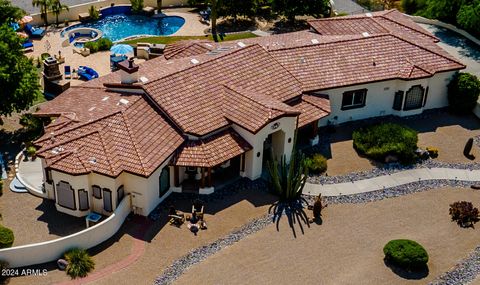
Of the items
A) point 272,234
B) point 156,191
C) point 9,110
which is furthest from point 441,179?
point 9,110

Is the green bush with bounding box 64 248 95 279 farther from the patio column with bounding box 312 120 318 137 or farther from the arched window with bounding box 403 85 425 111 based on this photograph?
Result: the arched window with bounding box 403 85 425 111

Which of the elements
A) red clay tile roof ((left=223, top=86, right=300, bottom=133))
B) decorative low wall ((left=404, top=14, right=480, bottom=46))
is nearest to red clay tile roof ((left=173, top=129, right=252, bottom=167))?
red clay tile roof ((left=223, top=86, right=300, bottom=133))

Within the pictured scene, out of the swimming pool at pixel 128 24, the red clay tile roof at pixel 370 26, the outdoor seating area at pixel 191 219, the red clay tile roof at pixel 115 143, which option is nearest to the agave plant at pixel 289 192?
the outdoor seating area at pixel 191 219

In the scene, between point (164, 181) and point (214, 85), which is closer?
point (164, 181)

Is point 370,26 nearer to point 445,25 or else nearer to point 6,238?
point 445,25

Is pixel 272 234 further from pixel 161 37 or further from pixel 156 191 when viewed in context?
pixel 161 37

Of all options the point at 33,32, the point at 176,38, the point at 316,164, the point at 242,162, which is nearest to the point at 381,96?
the point at 316,164
